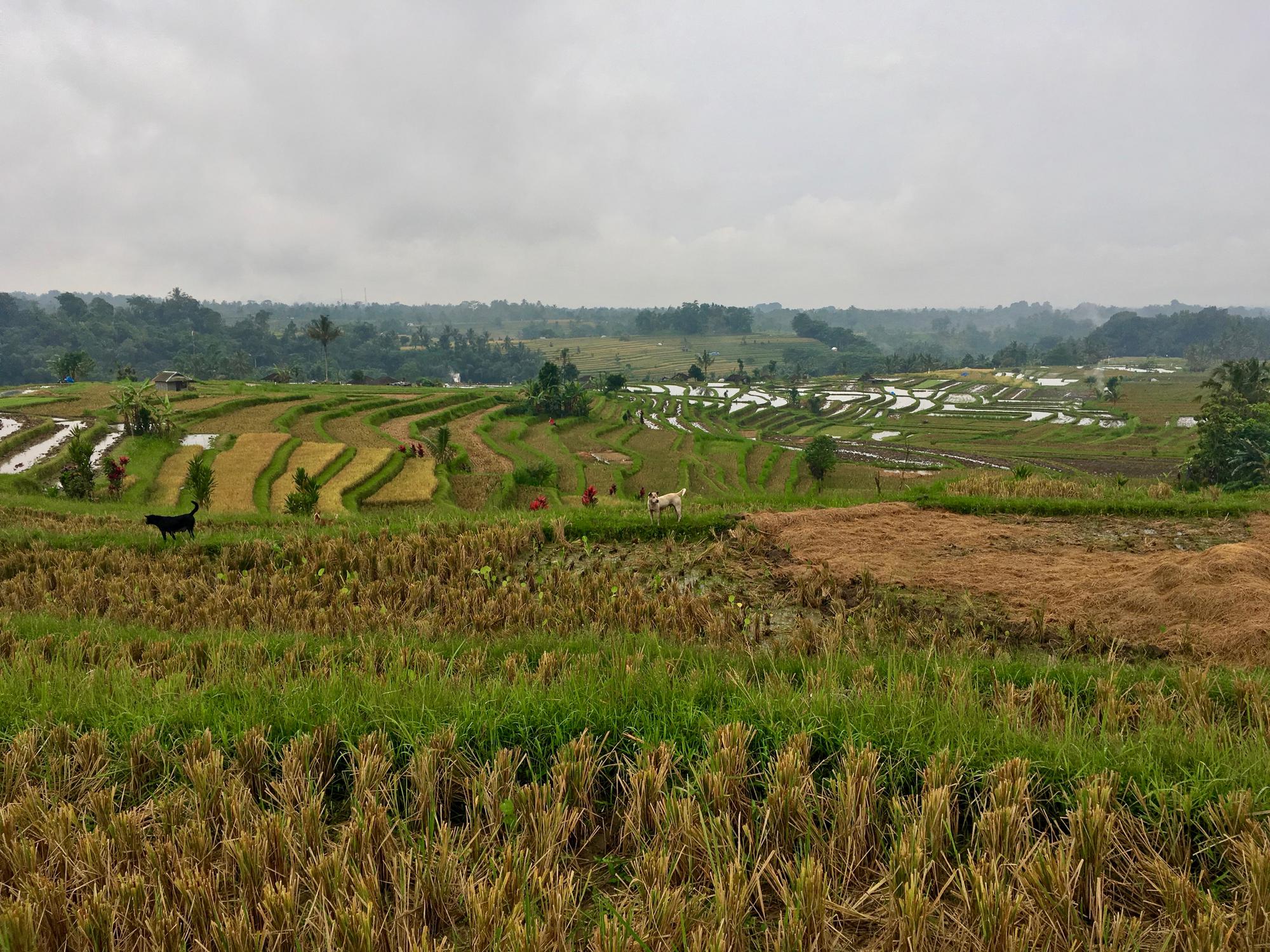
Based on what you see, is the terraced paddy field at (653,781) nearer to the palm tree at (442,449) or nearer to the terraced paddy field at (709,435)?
the terraced paddy field at (709,435)

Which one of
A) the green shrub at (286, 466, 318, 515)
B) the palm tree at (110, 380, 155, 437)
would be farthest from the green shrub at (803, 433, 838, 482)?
the palm tree at (110, 380, 155, 437)

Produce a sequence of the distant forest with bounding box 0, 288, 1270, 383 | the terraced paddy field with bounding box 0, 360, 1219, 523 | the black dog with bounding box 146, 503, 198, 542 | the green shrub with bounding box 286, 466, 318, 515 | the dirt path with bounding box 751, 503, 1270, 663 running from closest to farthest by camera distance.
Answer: the dirt path with bounding box 751, 503, 1270, 663
the black dog with bounding box 146, 503, 198, 542
the green shrub with bounding box 286, 466, 318, 515
the terraced paddy field with bounding box 0, 360, 1219, 523
the distant forest with bounding box 0, 288, 1270, 383

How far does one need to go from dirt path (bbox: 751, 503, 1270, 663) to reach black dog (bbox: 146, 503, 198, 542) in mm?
8144

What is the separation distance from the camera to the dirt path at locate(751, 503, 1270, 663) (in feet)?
17.0

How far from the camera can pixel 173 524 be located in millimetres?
8805

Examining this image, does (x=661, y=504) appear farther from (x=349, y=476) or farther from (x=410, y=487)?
(x=349, y=476)

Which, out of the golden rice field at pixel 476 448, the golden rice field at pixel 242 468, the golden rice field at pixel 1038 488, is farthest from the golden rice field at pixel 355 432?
the golden rice field at pixel 1038 488

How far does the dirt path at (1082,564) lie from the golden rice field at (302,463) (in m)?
16.2

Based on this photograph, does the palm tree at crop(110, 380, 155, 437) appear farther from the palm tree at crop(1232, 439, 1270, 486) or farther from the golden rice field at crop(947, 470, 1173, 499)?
the palm tree at crop(1232, 439, 1270, 486)

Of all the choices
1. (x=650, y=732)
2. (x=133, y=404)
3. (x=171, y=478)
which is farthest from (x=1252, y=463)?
(x=133, y=404)

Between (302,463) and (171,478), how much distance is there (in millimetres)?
4052

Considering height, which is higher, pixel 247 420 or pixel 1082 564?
pixel 247 420

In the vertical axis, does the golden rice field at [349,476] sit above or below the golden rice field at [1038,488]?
below

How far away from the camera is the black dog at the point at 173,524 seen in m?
8.73
